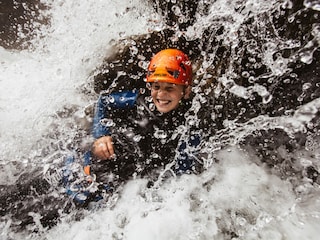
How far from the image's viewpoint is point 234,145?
2.91 meters

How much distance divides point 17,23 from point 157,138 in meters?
2.82

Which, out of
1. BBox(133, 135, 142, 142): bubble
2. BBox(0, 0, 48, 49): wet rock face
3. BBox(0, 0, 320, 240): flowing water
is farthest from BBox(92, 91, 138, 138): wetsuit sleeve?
BBox(0, 0, 48, 49): wet rock face

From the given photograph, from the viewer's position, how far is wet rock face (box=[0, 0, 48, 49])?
14.7 ft

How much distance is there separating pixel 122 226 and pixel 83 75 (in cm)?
211

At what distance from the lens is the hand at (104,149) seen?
2783 mm

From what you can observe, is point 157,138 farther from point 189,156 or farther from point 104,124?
point 104,124

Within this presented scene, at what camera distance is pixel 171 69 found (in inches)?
108

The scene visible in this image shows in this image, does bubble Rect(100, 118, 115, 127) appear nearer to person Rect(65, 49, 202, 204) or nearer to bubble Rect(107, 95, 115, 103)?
person Rect(65, 49, 202, 204)

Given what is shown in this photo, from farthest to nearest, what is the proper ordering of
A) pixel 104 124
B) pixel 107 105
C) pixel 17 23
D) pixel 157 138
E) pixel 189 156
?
pixel 17 23 → pixel 107 105 → pixel 104 124 → pixel 157 138 → pixel 189 156

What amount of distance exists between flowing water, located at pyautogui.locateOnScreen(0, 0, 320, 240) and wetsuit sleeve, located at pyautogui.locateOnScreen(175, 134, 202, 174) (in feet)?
0.30

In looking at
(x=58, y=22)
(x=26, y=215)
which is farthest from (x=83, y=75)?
(x=26, y=215)

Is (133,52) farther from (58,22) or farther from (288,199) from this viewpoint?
(288,199)

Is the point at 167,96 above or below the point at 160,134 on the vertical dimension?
above

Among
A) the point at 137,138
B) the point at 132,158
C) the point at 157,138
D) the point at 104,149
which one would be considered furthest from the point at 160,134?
the point at 104,149
